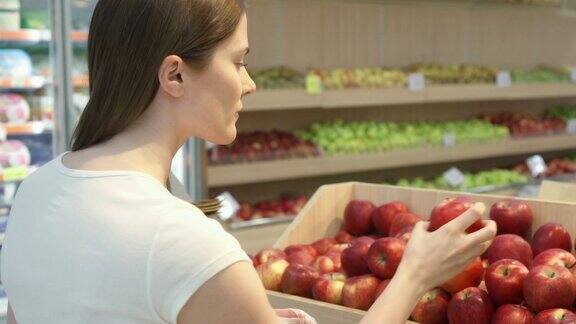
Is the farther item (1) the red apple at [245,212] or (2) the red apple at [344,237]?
(1) the red apple at [245,212]

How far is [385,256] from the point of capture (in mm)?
1732

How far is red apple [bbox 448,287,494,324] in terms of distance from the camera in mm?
1548

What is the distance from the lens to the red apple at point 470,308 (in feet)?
5.08

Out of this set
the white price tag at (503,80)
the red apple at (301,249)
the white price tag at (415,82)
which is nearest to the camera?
the red apple at (301,249)

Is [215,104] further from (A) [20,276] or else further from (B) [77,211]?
(A) [20,276]

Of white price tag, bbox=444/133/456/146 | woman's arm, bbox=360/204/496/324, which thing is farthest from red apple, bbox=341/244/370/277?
white price tag, bbox=444/133/456/146

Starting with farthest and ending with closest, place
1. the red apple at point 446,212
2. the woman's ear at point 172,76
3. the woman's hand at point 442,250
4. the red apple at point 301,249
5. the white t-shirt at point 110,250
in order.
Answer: the red apple at point 301,249 → the red apple at point 446,212 → the woman's hand at point 442,250 → the woman's ear at point 172,76 → the white t-shirt at point 110,250

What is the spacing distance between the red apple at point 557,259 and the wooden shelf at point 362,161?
2689mm

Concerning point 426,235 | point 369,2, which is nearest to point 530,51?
point 369,2

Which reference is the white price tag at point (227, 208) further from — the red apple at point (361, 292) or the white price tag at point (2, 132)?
the red apple at point (361, 292)

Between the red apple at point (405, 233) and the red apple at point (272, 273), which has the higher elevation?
the red apple at point (405, 233)

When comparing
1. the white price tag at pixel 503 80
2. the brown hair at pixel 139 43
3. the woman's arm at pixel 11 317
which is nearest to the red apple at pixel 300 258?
the woman's arm at pixel 11 317

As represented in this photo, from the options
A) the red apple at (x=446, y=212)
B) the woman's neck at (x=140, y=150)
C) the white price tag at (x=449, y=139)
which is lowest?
the white price tag at (x=449, y=139)

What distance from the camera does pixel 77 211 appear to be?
1.08m
